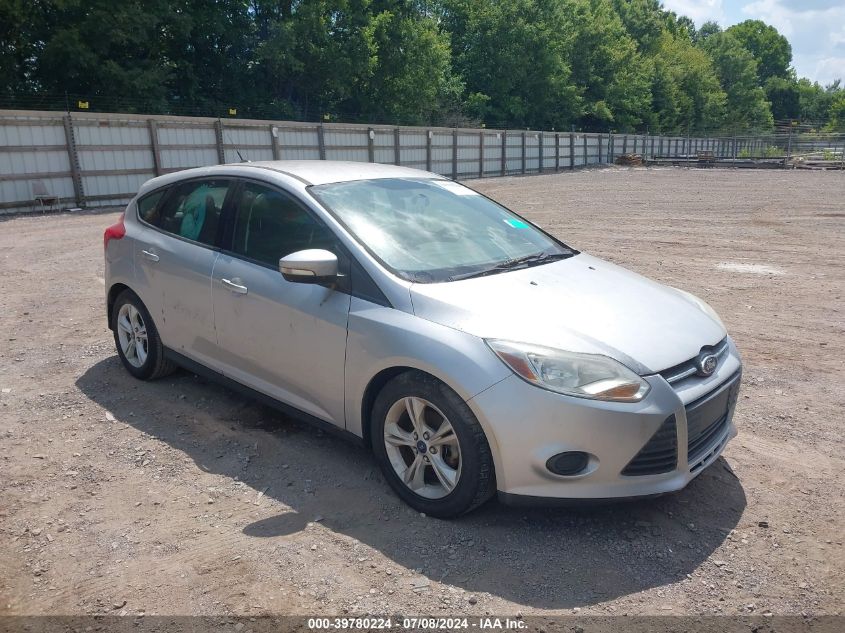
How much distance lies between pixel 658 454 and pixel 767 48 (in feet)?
520

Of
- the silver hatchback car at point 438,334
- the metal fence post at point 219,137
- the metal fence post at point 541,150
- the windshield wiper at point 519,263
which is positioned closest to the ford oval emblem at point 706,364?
the silver hatchback car at point 438,334

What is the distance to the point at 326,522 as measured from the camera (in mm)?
3264

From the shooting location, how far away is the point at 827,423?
14.2 feet

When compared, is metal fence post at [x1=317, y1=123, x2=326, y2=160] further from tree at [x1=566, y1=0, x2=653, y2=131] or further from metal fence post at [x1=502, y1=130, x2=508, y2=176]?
tree at [x1=566, y1=0, x2=653, y2=131]

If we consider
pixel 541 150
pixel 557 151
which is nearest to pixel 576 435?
pixel 541 150

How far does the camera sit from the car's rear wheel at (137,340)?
4.88 m

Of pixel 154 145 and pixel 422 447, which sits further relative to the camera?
pixel 154 145

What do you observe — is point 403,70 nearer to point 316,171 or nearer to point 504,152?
point 504,152

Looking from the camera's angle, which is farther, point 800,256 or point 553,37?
point 553,37

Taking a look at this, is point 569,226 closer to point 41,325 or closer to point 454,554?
point 41,325

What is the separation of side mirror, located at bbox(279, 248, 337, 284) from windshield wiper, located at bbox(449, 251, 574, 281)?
24.1 inches

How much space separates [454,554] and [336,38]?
3860cm

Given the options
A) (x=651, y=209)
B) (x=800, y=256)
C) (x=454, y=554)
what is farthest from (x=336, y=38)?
(x=454, y=554)

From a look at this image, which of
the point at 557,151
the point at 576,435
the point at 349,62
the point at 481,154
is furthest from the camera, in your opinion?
the point at 557,151
